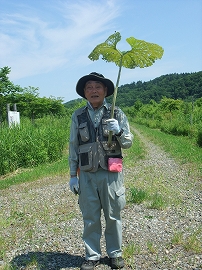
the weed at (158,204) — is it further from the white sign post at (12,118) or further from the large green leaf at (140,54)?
the white sign post at (12,118)

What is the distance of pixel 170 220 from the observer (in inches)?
181

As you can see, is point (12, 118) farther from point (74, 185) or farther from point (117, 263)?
point (117, 263)

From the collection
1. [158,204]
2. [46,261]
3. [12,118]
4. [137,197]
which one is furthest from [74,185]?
[12,118]

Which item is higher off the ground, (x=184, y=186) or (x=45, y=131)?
(x=45, y=131)

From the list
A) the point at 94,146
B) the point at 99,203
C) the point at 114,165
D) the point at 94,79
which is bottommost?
the point at 99,203

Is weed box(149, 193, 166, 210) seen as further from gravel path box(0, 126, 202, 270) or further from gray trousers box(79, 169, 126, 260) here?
gray trousers box(79, 169, 126, 260)

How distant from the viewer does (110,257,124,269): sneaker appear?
319 cm

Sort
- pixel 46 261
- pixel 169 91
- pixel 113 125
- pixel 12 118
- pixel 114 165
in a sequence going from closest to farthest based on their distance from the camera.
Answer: pixel 113 125
pixel 114 165
pixel 46 261
pixel 12 118
pixel 169 91

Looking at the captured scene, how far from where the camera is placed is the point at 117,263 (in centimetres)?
318

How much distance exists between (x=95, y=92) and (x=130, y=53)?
1.68 feet

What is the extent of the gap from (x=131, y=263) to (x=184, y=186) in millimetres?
3843

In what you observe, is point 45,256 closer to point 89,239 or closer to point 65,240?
point 65,240

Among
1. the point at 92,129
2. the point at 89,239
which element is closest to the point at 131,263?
the point at 89,239

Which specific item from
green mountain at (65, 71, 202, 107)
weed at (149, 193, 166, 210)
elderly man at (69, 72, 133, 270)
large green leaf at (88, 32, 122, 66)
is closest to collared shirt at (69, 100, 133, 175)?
elderly man at (69, 72, 133, 270)
